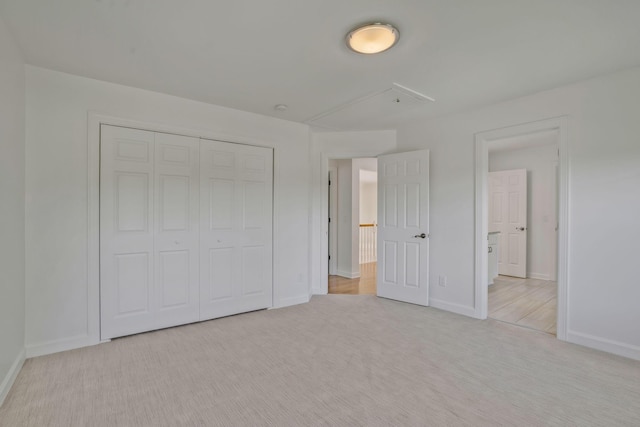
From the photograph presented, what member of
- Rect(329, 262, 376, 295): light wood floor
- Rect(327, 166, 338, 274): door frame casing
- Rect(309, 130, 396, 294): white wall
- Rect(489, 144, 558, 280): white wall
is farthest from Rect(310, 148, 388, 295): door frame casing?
Rect(489, 144, 558, 280): white wall

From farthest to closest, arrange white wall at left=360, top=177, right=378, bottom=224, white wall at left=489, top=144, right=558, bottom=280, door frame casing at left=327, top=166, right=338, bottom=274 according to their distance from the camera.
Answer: white wall at left=360, top=177, right=378, bottom=224 < door frame casing at left=327, top=166, right=338, bottom=274 < white wall at left=489, top=144, right=558, bottom=280

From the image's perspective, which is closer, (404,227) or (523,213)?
(404,227)

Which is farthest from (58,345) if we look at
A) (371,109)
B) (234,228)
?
(371,109)

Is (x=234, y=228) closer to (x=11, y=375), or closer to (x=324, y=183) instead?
(x=324, y=183)

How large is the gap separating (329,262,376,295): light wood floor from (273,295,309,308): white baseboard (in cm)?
64

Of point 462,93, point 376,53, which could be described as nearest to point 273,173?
point 376,53

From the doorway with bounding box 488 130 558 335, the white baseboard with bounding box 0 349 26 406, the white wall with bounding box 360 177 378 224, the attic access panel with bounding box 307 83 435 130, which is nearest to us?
the white baseboard with bounding box 0 349 26 406

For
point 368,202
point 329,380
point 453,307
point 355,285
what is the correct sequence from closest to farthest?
point 329,380 → point 453,307 → point 355,285 → point 368,202

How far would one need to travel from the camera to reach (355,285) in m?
5.12

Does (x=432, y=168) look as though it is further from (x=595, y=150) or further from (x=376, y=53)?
(x=376, y=53)

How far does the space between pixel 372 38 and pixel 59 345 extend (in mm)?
3476

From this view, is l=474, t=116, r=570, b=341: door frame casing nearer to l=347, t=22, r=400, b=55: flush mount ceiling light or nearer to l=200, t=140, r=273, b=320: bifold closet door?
l=347, t=22, r=400, b=55: flush mount ceiling light

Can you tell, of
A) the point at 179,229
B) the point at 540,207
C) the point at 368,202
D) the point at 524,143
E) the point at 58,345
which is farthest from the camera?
the point at 368,202

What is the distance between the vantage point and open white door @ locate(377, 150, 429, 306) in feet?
12.9
